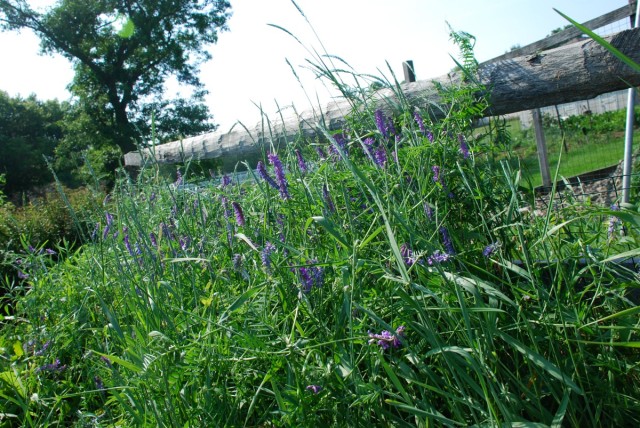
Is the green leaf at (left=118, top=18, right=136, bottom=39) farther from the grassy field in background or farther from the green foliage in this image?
the grassy field in background

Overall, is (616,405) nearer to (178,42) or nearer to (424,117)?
(424,117)

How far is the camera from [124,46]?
29.8 m

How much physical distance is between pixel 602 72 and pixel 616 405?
180 centimetres

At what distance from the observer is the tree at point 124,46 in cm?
2861

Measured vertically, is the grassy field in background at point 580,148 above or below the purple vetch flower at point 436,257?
below

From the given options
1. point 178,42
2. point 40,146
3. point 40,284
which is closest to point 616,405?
point 40,284

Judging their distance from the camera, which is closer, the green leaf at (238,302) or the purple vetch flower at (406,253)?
the green leaf at (238,302)

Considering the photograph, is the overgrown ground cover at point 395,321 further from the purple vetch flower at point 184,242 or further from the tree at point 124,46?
the tree at point 124,46

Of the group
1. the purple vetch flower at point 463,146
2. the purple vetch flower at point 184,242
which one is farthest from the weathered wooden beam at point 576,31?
the purple vetch flower at point 184,242

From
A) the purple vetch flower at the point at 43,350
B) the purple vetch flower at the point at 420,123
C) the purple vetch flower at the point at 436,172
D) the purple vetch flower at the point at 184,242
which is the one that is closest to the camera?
the purple vetch flower at the point at 436,172

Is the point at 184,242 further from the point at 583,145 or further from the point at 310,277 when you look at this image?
the point at 583,145

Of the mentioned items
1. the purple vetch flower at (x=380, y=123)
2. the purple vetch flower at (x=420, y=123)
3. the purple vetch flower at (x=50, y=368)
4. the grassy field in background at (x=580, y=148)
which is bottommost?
the grassy field in background at (x=580, y=148)

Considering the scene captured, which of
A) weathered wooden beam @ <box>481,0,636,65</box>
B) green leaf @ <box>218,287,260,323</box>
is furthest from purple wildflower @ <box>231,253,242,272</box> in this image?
weathered wooden beam @ <box>481,0,636,65</box>

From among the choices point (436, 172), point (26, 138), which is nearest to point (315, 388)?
point (436, 172)
